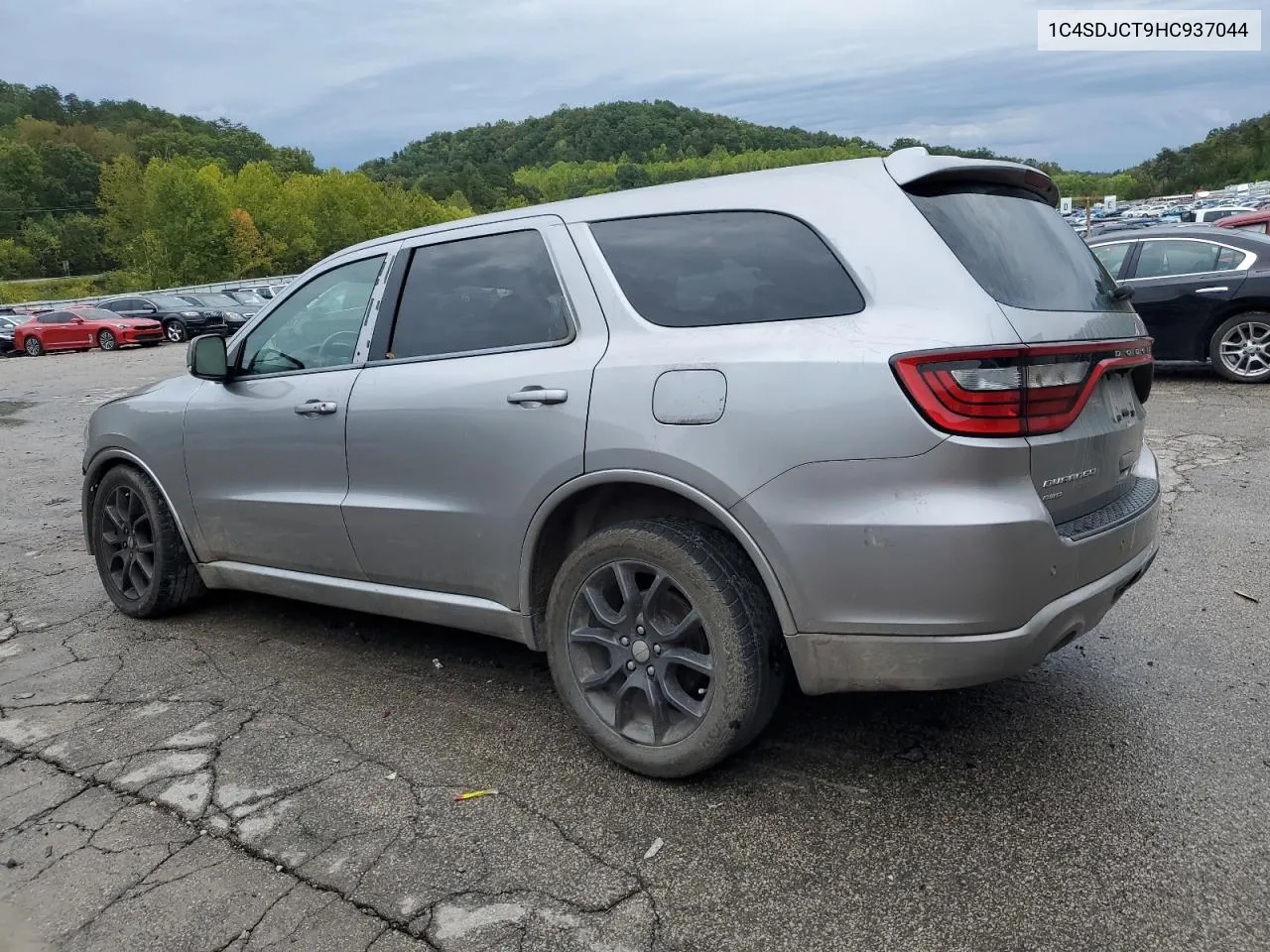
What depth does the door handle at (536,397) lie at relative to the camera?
10.1 feet

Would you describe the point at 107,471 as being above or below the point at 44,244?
below

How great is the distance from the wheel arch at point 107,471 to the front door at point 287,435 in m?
0.20

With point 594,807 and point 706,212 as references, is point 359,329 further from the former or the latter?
point 594,807

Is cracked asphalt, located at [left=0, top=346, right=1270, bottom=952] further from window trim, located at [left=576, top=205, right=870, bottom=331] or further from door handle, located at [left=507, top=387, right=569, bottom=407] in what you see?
window trim, located at [left=576, top=205, right=870, bottom=331]

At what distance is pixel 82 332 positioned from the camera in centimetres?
2908

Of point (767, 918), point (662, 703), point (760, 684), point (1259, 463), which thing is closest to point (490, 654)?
point (662, 703)

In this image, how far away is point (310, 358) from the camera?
13.2 feet

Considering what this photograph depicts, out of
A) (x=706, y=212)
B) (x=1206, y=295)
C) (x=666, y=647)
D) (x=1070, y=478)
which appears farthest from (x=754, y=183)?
(x=1206, y=295)

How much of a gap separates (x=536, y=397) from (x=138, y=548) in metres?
2.67

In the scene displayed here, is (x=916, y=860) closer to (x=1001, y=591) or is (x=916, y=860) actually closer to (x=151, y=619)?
(x=1001, y=591)

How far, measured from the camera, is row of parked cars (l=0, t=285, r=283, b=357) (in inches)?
1136

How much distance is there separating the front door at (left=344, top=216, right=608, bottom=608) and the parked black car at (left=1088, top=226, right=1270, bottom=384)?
26.7ft

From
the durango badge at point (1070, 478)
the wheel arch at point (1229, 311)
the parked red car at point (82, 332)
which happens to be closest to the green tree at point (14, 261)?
the parked red car at point (82, 332)

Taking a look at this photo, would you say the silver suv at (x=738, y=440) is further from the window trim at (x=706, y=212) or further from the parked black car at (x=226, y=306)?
the parked black car at (x=226, y=306)
